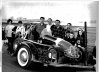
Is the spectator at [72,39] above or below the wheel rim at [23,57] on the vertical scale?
above

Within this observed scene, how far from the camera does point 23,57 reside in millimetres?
2361

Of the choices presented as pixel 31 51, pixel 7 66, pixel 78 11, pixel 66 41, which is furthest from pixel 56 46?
pixel 7 66

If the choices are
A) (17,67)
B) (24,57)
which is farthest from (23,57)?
(17,67)

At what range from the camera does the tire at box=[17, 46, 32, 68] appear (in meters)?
2.33

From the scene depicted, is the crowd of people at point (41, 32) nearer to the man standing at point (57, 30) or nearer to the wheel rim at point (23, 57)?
the man standing at point (57, 30)

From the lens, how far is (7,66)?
7.91ft

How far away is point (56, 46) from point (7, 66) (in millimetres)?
609

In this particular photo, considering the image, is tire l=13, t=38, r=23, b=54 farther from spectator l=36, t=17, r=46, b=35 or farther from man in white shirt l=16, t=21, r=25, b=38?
spectator l=36, t=17, r=46, b=35

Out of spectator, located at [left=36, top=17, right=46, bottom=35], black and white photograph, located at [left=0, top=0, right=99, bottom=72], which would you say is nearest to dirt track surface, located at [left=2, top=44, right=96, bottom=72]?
black and white photograph, located at [left=0, top=0, right=99, bottom=72]

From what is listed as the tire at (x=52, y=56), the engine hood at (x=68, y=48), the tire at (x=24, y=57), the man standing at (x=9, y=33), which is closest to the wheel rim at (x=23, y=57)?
the tire at (x=24, y=57)

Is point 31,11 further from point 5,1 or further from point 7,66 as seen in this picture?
point 7,66

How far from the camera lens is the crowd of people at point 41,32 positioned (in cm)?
229

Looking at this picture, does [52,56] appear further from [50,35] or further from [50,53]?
[50,35]

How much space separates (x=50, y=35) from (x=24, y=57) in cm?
38
